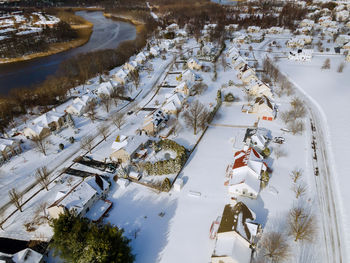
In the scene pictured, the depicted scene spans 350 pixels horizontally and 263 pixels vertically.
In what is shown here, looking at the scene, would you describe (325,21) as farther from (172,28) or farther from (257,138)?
(257,138)

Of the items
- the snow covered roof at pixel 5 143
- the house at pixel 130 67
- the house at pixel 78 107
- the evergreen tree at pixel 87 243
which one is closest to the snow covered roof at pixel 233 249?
the evergreen tree at pixel 87 243

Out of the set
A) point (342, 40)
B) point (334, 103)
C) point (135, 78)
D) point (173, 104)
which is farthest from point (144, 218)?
point (342, 40)

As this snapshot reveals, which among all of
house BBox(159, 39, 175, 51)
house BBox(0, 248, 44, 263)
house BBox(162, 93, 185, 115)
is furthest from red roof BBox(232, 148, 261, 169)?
house BBox(159, 39, 175, 51)

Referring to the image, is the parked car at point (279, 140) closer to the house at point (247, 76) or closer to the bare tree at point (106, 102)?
the house at point (247, 76)

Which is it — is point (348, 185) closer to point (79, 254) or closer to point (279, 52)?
point (79, 254)

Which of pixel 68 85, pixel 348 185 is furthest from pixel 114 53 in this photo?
pixel 348 185

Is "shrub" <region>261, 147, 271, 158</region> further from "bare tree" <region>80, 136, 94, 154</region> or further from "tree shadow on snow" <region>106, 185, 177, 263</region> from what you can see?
"bare tree" <region>80, 136, 94, 154</region>

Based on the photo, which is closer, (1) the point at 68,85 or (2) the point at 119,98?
(2) the point at 119,98
